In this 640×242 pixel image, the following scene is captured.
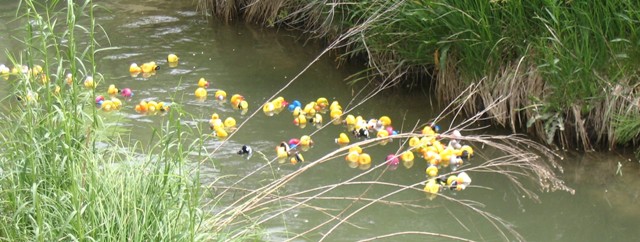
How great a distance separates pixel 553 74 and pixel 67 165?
10.6 ft

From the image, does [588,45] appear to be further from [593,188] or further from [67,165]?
[67,165]

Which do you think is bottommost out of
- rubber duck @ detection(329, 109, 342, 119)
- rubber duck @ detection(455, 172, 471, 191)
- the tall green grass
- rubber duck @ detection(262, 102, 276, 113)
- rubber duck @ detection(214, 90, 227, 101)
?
rubber duck @ detection(214, 90, 227, 101)

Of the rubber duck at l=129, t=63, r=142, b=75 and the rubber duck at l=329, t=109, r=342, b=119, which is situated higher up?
the rubber duck at l=329, t=109, r=342, b=119

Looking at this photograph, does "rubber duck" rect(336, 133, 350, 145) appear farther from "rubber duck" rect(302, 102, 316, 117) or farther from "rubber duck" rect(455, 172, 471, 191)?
"rubber duck" rect(455, 172, 471, 191)

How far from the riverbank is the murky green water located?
0.85ft

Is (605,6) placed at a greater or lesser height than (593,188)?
greater

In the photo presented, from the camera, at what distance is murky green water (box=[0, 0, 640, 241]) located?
5129 millimetres

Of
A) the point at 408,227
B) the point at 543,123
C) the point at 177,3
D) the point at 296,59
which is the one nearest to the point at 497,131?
the point at 543,123

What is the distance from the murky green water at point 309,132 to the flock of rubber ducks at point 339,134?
60 mm

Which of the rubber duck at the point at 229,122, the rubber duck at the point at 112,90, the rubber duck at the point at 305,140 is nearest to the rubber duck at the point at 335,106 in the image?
the rubber duck at the point at 305,140

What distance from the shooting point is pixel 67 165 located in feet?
11.6

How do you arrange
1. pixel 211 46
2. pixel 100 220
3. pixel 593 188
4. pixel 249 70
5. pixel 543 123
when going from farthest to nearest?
1. pixel 211 46
2. pixel 249 70
3. pixel 543 123
4. pixel 593 188
5. pixel 100 220

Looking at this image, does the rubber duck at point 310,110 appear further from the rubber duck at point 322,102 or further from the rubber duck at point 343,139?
the rubber duck at point 343,139

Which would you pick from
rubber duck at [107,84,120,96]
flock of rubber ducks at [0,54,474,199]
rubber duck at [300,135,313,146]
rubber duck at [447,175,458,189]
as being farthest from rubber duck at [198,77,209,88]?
A: rubber duck at [447,175,458,189]
